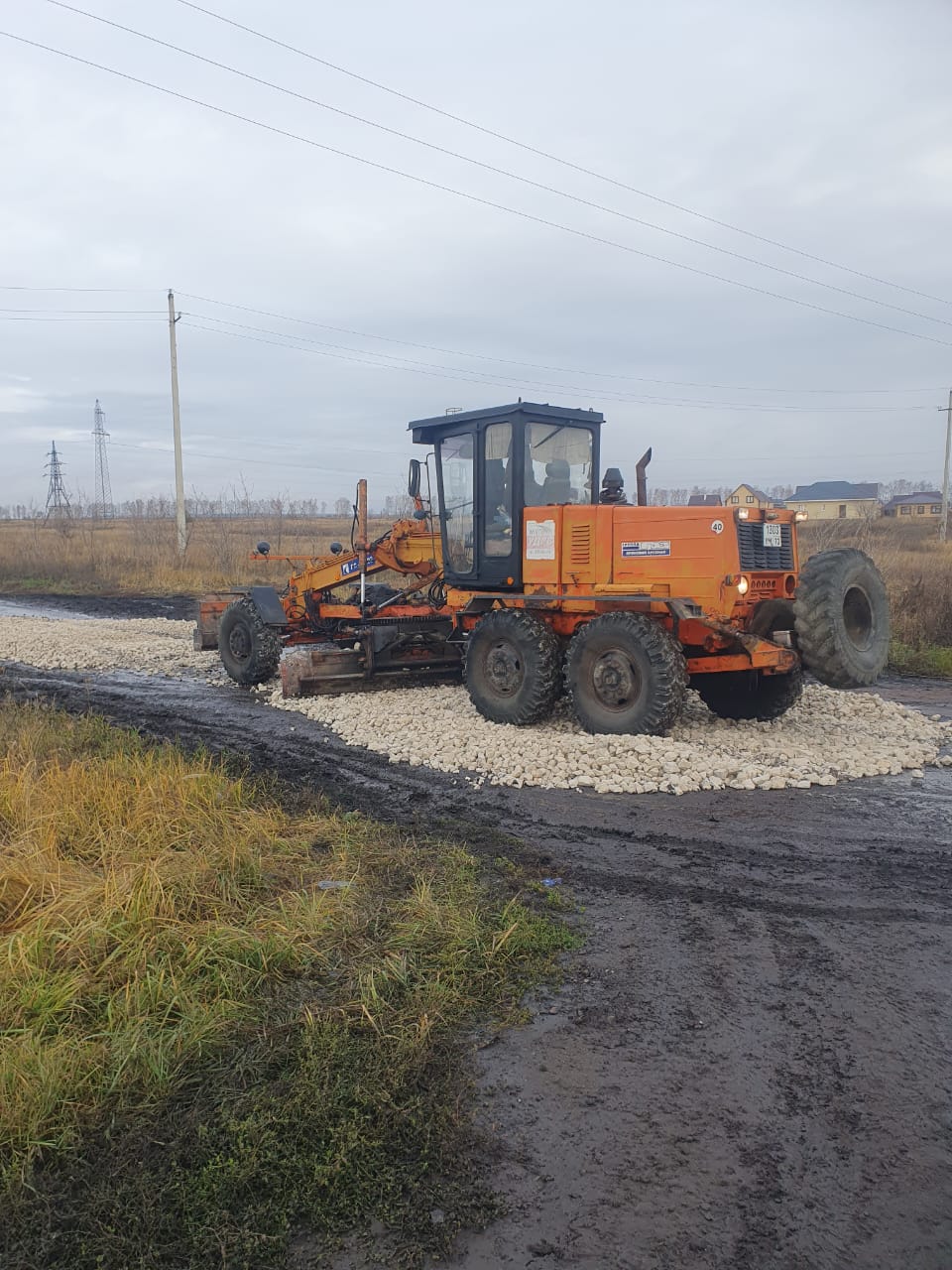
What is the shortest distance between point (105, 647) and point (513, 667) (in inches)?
351

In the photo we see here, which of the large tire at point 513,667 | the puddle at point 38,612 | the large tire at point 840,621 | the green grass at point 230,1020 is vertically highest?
the large tire at point 840,621

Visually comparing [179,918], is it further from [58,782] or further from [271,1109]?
[58,782]

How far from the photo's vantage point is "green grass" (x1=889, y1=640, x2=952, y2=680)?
→ 1362 centimetres

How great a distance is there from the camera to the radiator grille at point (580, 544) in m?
9.53

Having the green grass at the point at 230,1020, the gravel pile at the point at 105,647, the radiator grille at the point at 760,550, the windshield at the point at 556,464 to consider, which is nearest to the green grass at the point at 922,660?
the radiator grille at the point at 760,550

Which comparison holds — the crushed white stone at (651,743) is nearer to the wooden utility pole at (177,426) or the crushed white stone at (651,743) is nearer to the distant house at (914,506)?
the wooden utility pole at (177,426)

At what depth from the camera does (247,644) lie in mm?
12828

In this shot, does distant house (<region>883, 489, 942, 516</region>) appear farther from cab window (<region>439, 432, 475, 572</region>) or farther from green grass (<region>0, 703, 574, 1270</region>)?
green grass (<region>0, 703, 574, 1270</region>)

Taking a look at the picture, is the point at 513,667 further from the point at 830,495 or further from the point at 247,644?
the point at 830,495

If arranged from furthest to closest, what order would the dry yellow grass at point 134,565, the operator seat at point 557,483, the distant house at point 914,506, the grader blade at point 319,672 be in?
1. the distant house at point 914,506
2. the dry yellow grass at point 134,565
3. the grader blade at point 319,672
4. the operator seat at point 557,483

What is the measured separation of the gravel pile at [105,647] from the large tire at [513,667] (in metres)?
5.22

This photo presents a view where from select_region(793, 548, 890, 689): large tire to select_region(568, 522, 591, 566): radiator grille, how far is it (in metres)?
1.97

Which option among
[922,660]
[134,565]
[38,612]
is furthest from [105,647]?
[134,565]

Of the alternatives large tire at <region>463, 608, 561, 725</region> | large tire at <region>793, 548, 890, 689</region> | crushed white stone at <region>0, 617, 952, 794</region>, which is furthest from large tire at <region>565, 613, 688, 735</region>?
large tire at <region>793, 548, 890, 689</region>
